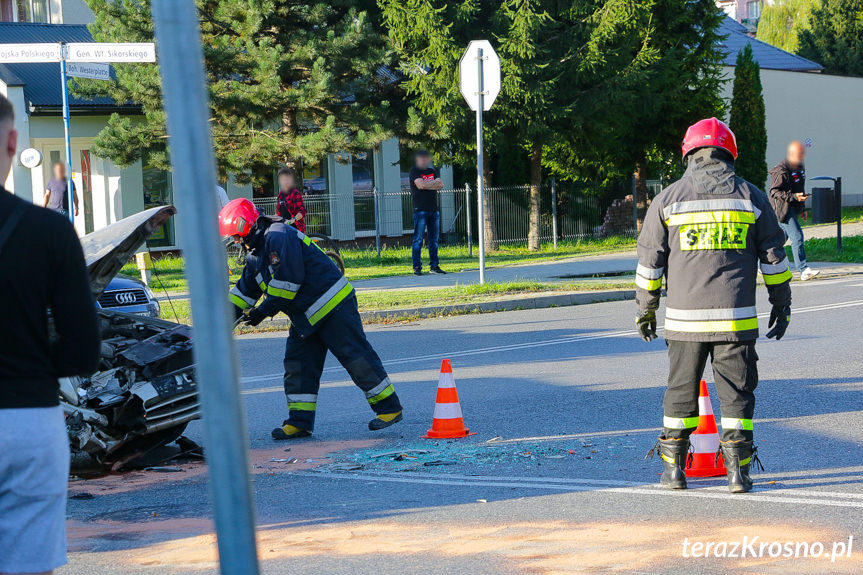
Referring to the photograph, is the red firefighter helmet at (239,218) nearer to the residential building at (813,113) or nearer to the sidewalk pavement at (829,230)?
the sidewalk pavement at (829,230)

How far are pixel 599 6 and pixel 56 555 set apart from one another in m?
21.8

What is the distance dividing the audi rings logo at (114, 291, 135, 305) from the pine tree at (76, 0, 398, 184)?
1155 cm

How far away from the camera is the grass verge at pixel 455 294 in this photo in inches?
575

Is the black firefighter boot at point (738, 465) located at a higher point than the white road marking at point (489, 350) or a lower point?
higher

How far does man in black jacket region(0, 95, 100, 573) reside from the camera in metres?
2.86

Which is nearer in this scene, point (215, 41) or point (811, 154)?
point (215, 41)

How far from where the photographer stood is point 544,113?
2336 cm

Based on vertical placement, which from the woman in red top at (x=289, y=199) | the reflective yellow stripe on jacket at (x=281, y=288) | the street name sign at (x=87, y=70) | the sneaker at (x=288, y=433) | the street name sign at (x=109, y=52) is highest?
the street name sign at (x=109, y=52)

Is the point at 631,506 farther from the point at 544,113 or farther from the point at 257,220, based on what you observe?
the point at 544,113

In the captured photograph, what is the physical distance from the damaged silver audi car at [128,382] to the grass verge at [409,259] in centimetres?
1067

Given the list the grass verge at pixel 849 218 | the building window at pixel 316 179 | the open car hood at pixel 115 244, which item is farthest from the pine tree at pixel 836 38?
the open car hood at pixel 115 244

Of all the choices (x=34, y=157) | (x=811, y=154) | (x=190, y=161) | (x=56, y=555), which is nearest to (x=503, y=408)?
(x=56, y=555)

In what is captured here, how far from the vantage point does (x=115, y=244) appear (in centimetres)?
614

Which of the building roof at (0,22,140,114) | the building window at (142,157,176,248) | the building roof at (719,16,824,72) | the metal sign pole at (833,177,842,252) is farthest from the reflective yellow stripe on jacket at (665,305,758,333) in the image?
the building roof at (719,16,824,72)
